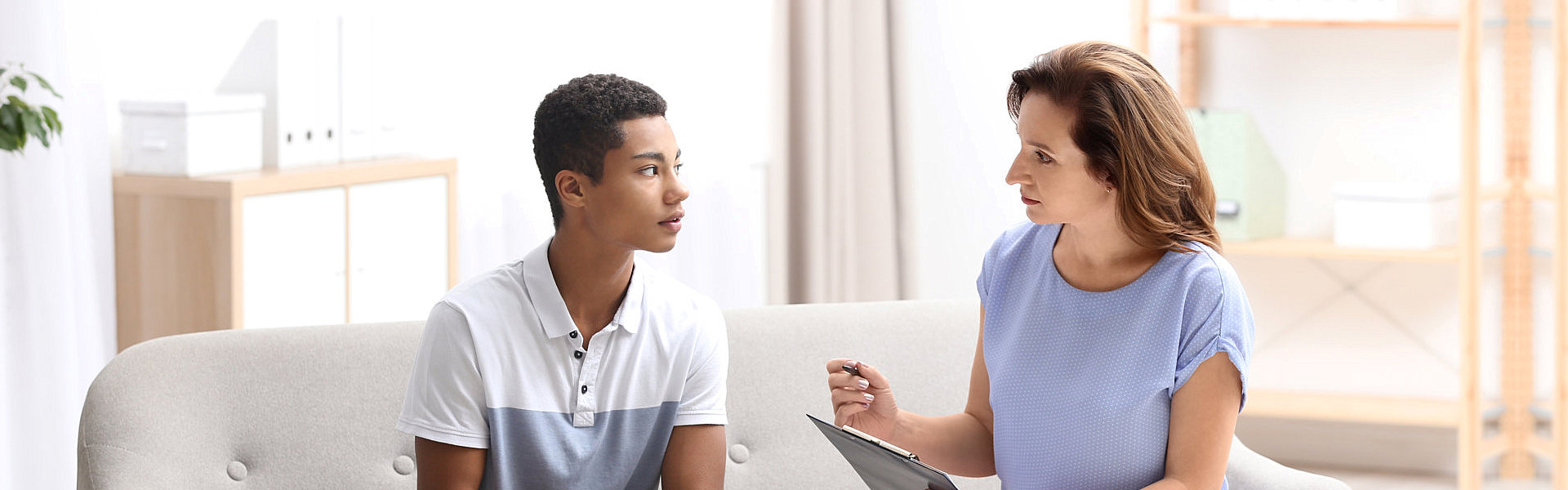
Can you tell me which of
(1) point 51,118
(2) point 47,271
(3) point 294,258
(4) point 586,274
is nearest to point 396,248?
(3) point 294,258

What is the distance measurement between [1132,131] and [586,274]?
0.54 meters

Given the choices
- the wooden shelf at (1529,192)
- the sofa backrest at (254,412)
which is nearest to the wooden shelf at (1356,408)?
the wooden shelf at (1529,192)

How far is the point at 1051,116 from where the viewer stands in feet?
4.64

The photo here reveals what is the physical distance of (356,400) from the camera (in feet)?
5.81

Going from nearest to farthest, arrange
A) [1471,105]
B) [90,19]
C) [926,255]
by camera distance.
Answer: [90,19] < [1471,105] < [926,255]

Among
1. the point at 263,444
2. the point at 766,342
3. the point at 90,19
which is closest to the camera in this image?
the point at 263,444

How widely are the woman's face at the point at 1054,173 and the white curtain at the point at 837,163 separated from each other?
7.33 ft

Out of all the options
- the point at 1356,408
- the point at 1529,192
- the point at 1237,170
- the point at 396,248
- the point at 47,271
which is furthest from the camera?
the point at 1356,408

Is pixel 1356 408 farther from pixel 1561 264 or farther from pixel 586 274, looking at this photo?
pixel 586 274

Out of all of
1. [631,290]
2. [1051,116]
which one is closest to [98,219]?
[631,290]

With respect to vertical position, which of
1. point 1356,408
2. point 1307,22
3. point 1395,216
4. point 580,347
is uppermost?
point 1307,22

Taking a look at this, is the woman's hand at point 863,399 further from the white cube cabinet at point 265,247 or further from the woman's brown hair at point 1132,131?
the white cube cabinet at point 265,247

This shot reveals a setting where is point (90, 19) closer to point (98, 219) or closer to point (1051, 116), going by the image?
point (98, 219)

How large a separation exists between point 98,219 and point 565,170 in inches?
57.4
